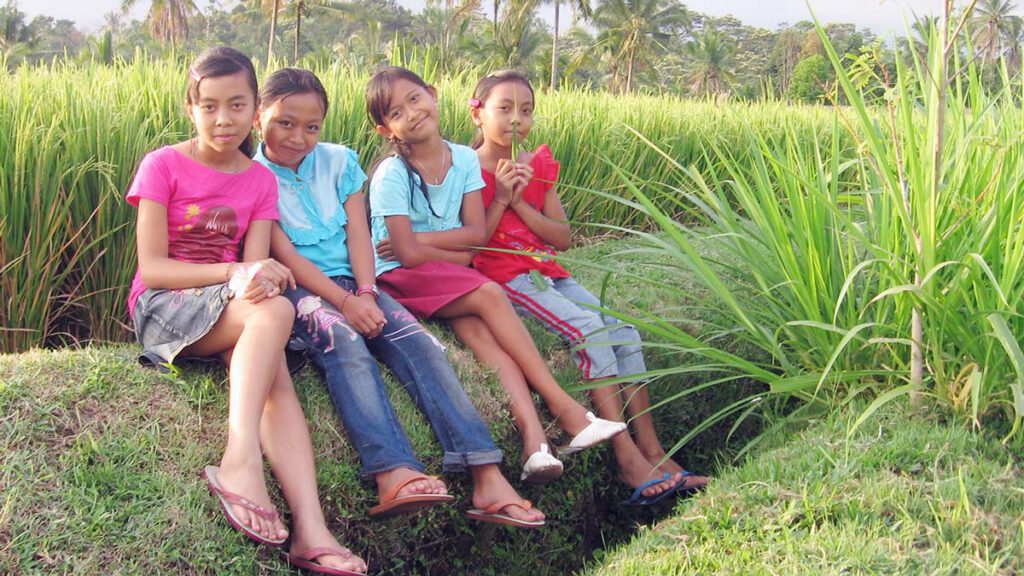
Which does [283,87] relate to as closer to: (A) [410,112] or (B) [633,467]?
(A) [410,112]

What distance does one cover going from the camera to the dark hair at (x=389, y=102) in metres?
3.41

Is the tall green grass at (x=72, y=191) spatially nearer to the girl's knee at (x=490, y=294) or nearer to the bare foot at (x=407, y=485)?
the girl's knee at (x=490, y=294)

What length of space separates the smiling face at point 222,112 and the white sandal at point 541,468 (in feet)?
4.27

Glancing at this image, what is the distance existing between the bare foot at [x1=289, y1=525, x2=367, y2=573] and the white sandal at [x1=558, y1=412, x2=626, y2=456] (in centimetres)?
91

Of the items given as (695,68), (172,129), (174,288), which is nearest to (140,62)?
(172,129)

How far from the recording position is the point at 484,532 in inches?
116

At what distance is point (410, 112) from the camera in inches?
134

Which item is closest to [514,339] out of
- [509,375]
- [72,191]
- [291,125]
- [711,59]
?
[509,375]

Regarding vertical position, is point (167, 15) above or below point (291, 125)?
above

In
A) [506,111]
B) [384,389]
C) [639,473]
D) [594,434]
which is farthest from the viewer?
[506,111]

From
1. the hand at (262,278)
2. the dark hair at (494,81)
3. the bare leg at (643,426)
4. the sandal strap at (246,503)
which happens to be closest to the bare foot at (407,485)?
the sandal strap at (246,503)

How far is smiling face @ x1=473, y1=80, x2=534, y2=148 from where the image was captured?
12.0 ft

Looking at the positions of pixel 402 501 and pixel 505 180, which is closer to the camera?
pixel 402 501

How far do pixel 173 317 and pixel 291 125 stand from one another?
2.59 feet
